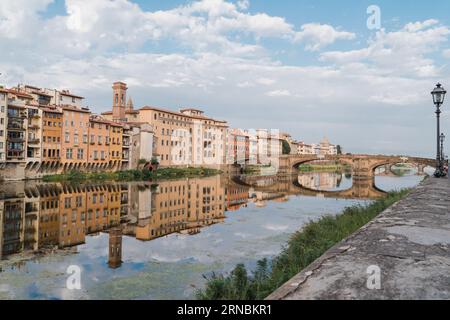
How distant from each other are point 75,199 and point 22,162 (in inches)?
871

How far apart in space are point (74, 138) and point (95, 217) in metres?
35.0

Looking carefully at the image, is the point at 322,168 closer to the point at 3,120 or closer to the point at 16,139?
the point at 16,139

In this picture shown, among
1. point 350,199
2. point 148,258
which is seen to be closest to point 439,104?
point 148,258

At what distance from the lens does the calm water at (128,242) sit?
935 centimetres

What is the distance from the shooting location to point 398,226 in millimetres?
6363

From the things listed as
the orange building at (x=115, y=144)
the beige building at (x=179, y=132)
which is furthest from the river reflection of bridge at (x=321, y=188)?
the orange building at (x=115, y=144)

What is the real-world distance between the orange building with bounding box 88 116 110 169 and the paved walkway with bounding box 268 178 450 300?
53.7 meters

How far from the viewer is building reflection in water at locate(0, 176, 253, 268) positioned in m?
14.5

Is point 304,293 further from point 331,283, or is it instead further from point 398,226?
point 398,226

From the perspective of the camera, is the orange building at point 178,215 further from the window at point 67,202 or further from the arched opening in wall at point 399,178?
the arched opening in wall at point 399,178

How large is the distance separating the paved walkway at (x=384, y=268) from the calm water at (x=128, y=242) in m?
5.28

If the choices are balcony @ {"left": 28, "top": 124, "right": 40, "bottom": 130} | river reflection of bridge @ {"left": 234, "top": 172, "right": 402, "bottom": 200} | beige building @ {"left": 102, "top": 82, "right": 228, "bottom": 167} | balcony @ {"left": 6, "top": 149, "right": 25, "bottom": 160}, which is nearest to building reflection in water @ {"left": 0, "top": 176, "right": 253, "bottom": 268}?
river reflection of bridge @ {"left": 234, "top": 172, "right": 402, "bottom": 200}

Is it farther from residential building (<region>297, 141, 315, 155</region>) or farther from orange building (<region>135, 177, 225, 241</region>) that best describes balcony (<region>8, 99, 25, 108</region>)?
residential building (<region>297, 141, 315, 155</region>)

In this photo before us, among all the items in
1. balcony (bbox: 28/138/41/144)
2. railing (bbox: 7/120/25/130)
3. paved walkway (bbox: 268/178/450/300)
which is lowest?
paved walkway (bbox: 268/178/450/300)
